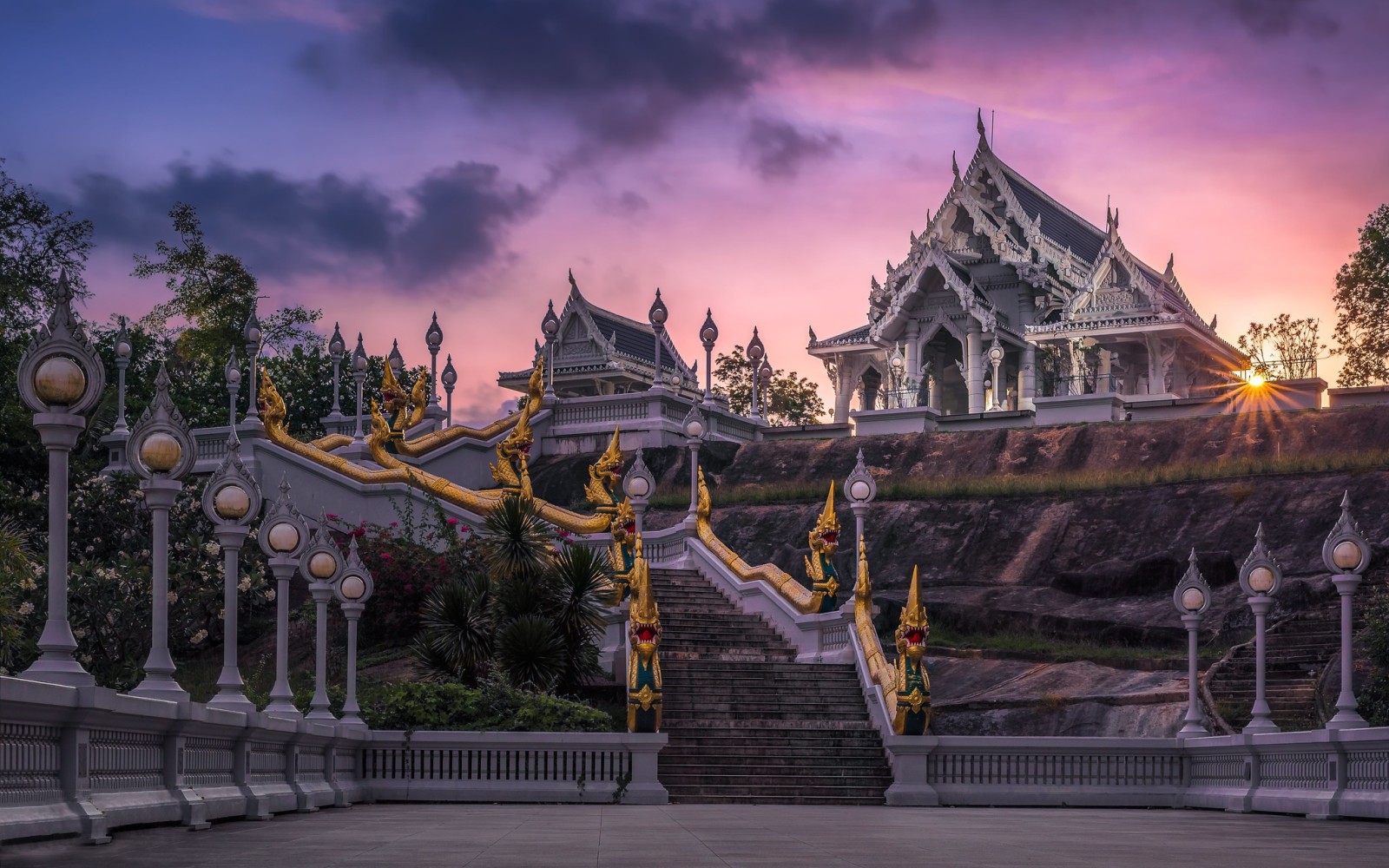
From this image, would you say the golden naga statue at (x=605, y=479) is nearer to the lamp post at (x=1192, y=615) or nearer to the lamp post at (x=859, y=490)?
the lamp post at (x=859, y=490)

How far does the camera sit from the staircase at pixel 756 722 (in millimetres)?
25172

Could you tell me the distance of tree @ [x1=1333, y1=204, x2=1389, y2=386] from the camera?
51.8 m

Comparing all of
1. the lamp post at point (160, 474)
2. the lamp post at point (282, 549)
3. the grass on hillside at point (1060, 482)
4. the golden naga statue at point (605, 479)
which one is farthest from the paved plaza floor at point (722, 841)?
the grass on hillside at point (1060, 482)

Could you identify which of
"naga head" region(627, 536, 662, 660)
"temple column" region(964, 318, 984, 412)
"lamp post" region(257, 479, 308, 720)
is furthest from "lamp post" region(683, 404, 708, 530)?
"temple column" region(964, 318, 984, 412)

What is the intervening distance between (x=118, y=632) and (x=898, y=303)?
29.6m

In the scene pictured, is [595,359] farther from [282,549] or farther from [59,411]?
[59,411]

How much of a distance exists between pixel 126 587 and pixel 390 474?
7053mm

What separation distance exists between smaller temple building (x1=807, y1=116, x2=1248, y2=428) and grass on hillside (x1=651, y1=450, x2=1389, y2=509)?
945 centimetres

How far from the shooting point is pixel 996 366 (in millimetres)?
51750

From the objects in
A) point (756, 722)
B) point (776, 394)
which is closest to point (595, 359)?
point (776, 394)

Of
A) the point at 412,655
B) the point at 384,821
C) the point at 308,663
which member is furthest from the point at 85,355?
the point at 308,663

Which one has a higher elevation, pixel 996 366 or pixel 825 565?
pixel 996 366

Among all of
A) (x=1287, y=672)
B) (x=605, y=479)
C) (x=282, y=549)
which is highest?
(x=605, y=479)

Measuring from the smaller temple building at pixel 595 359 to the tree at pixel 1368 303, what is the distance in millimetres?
22303
